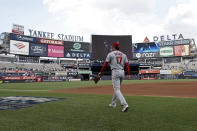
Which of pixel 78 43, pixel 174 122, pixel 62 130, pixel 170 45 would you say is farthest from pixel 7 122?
pixel 170 45

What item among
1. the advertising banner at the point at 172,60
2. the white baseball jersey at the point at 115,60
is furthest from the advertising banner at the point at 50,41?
the white baseball jersey at the point at 115,60

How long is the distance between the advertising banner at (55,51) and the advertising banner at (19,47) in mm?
7958

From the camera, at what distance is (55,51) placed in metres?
68.7

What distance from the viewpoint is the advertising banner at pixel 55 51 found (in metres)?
67.9

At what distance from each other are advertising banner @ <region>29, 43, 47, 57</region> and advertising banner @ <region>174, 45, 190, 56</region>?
147 feet

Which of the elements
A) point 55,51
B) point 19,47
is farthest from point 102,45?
point 19,47

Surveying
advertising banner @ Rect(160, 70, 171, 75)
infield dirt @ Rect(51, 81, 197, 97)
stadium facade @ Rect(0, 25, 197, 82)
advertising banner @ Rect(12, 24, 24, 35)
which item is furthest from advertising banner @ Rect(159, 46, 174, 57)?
infield dirt @ Rect(51, 81, 197, 97)

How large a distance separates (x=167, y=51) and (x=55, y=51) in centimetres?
3922

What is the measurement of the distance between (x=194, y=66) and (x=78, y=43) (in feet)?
133

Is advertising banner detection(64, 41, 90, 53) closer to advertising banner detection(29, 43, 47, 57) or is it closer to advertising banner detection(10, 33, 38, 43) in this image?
advertising banner detection(29, 43, 47, 57)

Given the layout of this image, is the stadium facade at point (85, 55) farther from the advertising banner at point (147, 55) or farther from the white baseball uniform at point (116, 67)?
the white baseball uniform at point (116, 67)

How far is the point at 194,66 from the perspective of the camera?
Answer: 6962cm

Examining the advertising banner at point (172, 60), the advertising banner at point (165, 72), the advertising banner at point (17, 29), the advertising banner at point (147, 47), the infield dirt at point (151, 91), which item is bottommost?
the infield dirt at point (151, 91)

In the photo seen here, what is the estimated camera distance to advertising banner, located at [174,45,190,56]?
70562 millimetres
